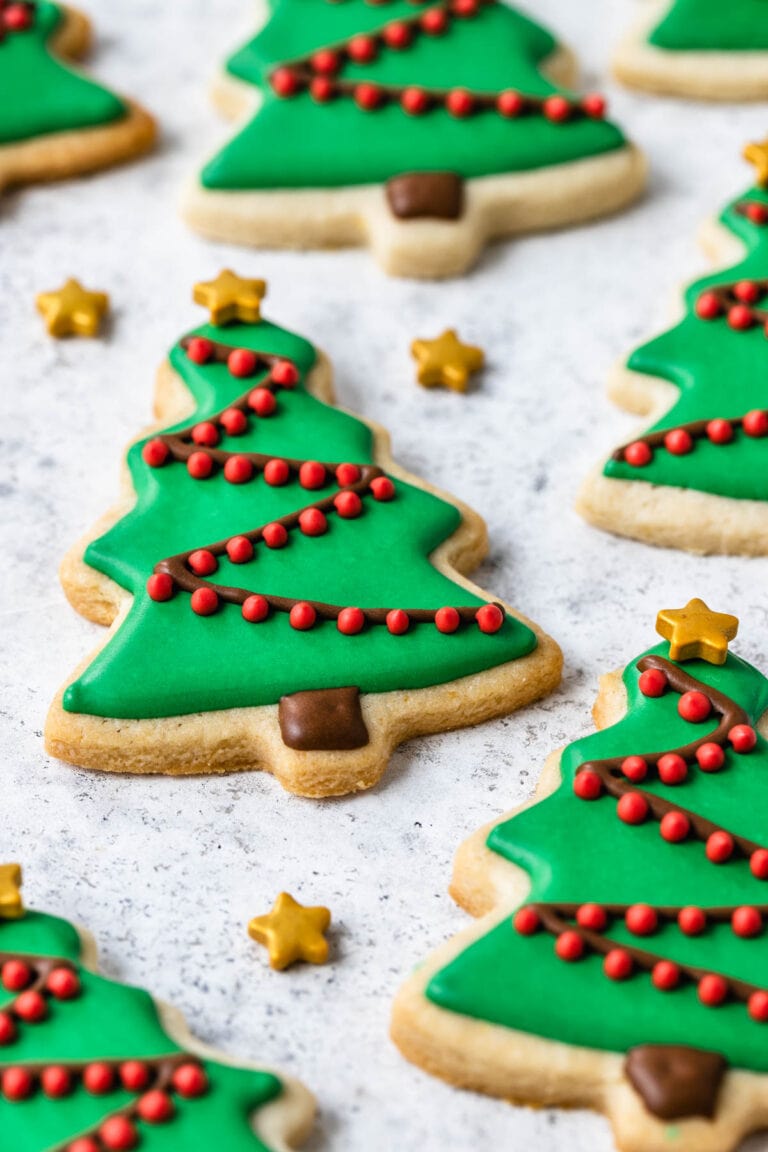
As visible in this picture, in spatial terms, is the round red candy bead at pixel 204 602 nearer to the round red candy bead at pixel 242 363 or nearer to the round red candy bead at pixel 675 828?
the round red candy bead at pixel 242 363

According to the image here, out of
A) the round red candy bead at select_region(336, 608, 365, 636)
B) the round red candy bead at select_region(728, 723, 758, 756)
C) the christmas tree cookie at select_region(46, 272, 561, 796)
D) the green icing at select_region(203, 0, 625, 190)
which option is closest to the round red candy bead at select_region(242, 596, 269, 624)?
the christmas tree cookie at select_region(46, 272, 561, 796)

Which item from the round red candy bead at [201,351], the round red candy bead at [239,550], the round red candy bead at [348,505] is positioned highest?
the round red candy bead at [201,351]

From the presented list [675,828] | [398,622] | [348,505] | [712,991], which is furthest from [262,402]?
[712,991]

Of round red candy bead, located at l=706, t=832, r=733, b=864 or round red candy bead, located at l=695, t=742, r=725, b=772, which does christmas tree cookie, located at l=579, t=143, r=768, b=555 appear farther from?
round red candy bead, located at l=706, t=832, r=733, b=864

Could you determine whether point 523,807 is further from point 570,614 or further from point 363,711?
point 570,614

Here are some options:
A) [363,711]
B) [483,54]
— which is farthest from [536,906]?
[483,54]

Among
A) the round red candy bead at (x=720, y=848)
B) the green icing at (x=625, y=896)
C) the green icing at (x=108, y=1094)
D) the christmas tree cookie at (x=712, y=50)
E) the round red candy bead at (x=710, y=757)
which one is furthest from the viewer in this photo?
the christmas tree cookie at (x=712, y=50)

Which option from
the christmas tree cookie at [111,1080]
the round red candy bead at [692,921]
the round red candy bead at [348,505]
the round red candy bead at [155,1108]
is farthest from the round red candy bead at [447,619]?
the round red candy bead at [155,1108]
